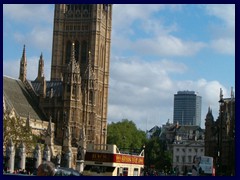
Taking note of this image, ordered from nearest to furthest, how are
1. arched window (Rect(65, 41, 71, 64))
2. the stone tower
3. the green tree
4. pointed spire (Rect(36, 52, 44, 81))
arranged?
pointed spire (Rect(36, 52, 44, 81)) < the stone tower < arched window (Rect(65, 41, 71, 64)) < the green tree

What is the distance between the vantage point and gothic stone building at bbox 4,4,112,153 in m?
82.5

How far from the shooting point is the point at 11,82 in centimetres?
8462

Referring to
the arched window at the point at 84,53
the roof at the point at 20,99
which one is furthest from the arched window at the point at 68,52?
the roof at the point at 20,99

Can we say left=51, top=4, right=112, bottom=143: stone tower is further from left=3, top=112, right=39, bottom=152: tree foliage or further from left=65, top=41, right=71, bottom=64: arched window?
left=3, top=112, right=39, bottom=152: tree foliage

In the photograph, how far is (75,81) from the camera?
8319 cm

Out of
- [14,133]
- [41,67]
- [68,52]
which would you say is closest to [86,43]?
[68,52]

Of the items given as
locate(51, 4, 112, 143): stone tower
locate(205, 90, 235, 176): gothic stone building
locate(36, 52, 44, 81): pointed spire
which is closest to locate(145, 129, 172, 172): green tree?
locate(51, 4, 112, 143): stone tower

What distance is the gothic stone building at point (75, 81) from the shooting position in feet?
271

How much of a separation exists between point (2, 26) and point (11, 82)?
61613 mm

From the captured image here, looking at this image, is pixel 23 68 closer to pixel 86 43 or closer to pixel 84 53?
pixel 84 53

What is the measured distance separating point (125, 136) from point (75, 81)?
24941 millimetres

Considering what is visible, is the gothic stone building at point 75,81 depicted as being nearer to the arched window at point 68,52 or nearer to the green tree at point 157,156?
the arched window at point 68,52

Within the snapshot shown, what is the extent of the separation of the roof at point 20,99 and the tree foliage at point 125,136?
71.0 ft
